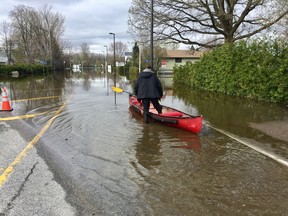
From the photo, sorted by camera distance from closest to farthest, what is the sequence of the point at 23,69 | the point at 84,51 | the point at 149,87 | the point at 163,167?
the point at 163,167, the point at 149,87, the point at 23,69, the point at 84,51

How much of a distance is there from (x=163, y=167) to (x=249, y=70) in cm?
1145

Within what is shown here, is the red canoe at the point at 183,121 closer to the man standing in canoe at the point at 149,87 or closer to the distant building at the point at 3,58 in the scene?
the man standing in canoe at the point at 149,87

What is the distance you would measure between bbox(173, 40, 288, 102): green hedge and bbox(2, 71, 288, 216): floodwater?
4.01 metres

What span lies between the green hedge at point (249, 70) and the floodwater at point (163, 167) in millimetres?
4009

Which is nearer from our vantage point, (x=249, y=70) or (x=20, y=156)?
(x=20, y=156)

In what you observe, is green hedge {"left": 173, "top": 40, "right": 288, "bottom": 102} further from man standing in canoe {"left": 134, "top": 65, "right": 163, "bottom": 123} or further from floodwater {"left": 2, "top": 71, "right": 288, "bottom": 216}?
man standing in canoe {"left": 134, "top": 65, "right": 163, "bottom": 123}

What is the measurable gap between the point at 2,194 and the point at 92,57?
14791 centimetres

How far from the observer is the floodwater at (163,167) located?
12.9ft

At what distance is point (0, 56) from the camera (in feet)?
258

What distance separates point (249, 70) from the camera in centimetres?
1504

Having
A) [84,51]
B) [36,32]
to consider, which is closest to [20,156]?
[36,32]

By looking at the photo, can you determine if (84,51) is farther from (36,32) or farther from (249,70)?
(249,70)

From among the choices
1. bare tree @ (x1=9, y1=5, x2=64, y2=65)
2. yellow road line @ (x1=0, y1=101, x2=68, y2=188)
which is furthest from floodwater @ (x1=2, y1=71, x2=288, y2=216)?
bare tree @ (x1=9, y1=5, x2=64, y2=65)

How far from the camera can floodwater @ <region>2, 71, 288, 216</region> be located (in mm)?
3935
